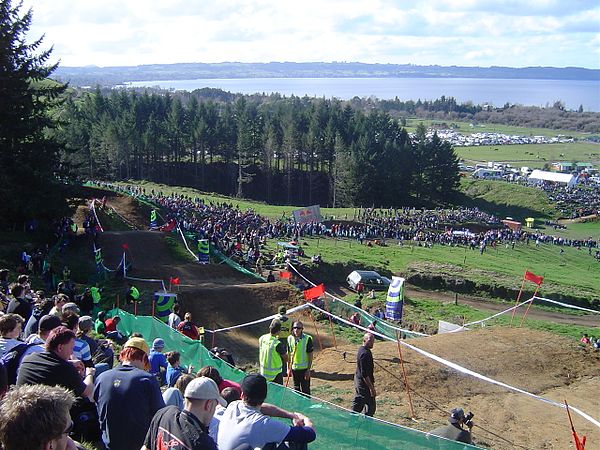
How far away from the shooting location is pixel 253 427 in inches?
216

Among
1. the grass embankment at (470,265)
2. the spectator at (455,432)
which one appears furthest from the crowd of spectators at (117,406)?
the grass embankment at (470,265)

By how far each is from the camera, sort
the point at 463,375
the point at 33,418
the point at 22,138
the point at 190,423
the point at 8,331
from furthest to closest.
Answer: the point at 22,138
the point at 463,375
the point at 8,331
the point at 190,423
the point at 33,418

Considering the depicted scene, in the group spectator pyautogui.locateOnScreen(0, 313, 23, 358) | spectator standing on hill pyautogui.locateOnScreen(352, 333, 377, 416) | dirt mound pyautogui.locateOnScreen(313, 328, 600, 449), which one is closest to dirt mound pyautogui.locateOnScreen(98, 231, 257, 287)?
dirt mound pyautogui.locateOnScreen(313, 328, 600, 449)

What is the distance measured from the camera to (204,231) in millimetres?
39531

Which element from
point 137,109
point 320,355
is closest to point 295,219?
point 320,355

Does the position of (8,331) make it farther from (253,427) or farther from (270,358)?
(270,358)

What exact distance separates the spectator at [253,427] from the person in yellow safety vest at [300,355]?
578cm

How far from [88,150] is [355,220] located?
4035 centimetres

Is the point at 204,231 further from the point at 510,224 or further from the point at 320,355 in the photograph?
the point at 510,224

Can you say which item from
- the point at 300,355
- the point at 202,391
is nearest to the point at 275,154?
the point at 300,355

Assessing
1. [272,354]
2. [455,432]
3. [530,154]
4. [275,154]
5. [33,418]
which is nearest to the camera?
[33,418]

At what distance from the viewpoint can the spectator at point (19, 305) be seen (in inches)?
405

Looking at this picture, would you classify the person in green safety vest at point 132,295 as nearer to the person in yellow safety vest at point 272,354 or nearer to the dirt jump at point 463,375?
the dirt jump at point 463,375

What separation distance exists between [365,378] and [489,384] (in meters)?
6.08
